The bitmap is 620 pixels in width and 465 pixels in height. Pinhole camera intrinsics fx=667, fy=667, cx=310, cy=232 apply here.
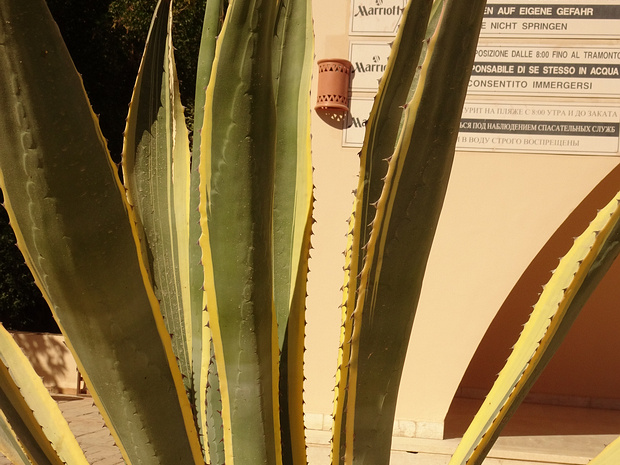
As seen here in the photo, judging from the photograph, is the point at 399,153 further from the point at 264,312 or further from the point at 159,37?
the point at 159,37

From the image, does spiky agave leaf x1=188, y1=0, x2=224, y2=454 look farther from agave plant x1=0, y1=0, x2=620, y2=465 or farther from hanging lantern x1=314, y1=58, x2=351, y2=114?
hanging lantern x1=314, y1=58, x2=351, y2=114

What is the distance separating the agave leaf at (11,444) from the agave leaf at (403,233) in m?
0.40

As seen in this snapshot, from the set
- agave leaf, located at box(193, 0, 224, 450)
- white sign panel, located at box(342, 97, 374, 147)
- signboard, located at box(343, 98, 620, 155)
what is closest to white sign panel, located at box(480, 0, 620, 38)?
signboard, located at box(343, 98, 620, 155)

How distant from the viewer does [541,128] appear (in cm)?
361

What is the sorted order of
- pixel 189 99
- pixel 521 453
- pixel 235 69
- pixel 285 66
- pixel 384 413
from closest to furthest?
pixel 235 69
pixel 384 413
pixel 285 66
pixel 521 453
pixel 189 99

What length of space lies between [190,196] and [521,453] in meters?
3.40

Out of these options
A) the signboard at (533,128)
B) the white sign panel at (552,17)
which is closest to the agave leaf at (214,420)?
the signboard at (533,128)

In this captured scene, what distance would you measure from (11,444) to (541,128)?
332 cm

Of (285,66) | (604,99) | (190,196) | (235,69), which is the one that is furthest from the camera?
(604,99)

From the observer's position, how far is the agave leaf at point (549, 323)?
767 millimetres

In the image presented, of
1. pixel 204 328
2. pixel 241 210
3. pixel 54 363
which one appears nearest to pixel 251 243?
pixel 241 210

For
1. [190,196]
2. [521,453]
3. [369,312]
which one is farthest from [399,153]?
[521,453]

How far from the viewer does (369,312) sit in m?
0.70

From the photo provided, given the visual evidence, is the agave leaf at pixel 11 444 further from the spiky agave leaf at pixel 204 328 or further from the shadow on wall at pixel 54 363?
the shadow on wall at pixel 54 363
